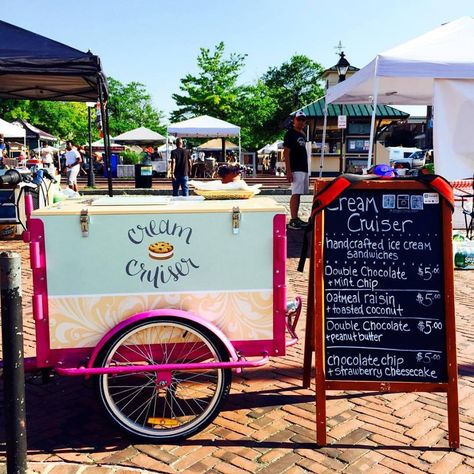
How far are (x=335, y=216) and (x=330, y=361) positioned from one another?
32.2 inches

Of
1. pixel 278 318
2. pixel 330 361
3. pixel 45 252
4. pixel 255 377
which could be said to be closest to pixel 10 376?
pixel 45 252

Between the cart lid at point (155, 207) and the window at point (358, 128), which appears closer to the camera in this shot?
the cart lid at point (155, 207)

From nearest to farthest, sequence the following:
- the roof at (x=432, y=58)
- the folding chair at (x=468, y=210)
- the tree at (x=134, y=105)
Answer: the roof at (x=432, y=58)
the folding chair at (x=468, y=210)
the tree at (x=134, y=105)

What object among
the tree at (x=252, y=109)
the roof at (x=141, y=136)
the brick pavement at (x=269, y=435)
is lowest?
the brick pavement at (x=269, y=435)

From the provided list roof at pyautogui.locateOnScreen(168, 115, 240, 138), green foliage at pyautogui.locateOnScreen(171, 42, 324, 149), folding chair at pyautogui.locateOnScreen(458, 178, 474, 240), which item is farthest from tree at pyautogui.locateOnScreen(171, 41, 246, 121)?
folding chair at pyautogui.locateOnScreen(458, 178, 474, 240)

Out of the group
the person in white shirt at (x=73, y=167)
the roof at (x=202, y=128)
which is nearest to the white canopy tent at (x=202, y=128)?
the roof at (x=202, y=128)

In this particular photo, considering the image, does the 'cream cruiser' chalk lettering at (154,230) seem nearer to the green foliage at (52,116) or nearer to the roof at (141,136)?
the roof at (141,136)

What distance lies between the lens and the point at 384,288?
3201 mm

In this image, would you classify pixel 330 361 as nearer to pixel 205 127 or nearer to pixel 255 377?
pixel 255 377

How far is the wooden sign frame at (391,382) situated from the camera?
122 inches

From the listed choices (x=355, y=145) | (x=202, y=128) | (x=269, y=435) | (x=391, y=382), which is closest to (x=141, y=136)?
(x=202, y=128)

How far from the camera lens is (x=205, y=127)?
22.9 m

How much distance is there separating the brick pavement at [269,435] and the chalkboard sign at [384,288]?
14.8 inches

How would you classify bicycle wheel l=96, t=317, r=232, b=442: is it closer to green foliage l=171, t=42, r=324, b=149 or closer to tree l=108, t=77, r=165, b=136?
green foliage l=171, t=42, r=324, b=149
